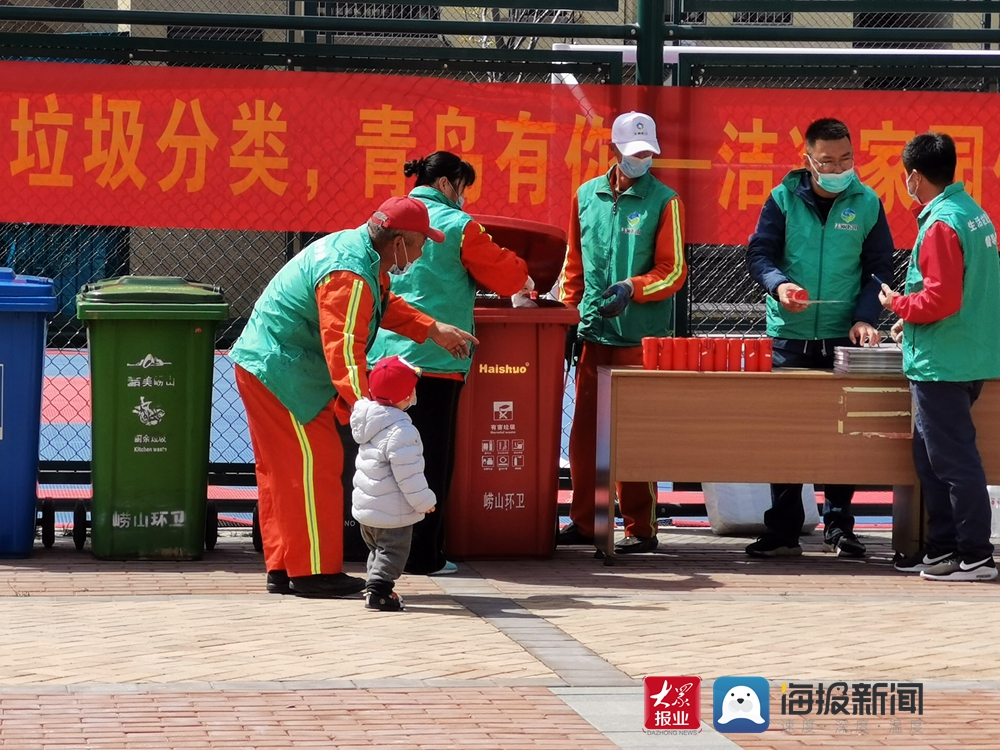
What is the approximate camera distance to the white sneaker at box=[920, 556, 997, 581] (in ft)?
24.6

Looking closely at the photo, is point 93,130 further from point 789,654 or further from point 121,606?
point 789,654

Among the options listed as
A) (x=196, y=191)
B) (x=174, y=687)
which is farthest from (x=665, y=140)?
(x=174, y=687)

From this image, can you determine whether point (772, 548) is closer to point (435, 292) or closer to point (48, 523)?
point (435, 292)

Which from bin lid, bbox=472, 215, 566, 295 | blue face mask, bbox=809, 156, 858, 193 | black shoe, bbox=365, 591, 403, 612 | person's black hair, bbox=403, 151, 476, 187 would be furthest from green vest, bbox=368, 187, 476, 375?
blue face mask, bbox=809, 156, 858, 193

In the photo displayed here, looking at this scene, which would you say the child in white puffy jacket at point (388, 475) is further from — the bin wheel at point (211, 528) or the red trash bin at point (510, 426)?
the bin wheel at point (211, 528)

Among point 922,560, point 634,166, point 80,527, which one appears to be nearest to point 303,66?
point 634,166

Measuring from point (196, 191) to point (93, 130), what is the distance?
0.64m

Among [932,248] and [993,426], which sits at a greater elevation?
[932,248]

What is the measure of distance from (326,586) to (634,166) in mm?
2727

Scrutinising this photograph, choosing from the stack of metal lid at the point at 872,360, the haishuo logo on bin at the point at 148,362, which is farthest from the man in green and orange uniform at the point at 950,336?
the haishuo logo on bin at the point at 148,362

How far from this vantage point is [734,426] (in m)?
7.70

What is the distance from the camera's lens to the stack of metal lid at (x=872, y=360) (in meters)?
7.68

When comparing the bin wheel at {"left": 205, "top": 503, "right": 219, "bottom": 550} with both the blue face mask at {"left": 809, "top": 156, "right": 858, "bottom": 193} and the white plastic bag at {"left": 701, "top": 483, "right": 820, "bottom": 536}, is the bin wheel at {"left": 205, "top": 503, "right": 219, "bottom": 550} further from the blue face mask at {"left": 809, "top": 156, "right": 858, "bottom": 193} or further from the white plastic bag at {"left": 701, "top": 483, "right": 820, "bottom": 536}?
the blue face mask at {"left": 809, "top": 156, "right": 858, "bottom": 193}

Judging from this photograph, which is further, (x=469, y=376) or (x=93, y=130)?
(x=93, y=130)
